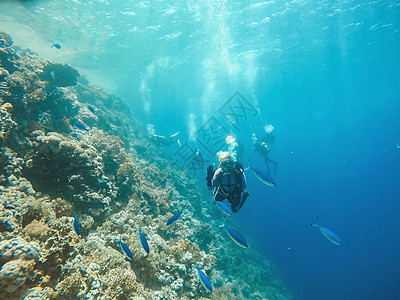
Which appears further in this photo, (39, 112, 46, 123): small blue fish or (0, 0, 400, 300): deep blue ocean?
(0, 0, 400, 300): deep blue ocean

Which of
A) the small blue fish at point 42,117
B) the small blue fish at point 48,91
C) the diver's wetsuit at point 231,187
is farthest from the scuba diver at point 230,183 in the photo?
the small blue fish at point 48,91

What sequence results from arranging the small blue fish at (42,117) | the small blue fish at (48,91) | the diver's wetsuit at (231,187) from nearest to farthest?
the diver's wetsuit at (231,187), the small blue fish at (42,117), the small blue fish at (48,91)

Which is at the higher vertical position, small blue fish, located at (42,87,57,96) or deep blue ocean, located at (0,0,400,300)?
deep blue ocean, located at (0,0,400,300)

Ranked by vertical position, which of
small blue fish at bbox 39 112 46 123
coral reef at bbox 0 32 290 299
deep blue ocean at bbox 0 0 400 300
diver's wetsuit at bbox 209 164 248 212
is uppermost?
deep blue ocean at bbox 0 0 400 300

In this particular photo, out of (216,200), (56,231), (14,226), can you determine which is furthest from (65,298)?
(216,200)

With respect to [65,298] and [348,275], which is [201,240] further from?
[348,275]

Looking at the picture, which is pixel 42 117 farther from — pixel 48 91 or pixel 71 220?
pixel 71 220

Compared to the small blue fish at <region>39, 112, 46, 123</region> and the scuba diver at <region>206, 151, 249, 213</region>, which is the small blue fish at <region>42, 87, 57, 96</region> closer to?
the small blue fish at <region>39, 112, 46, 123</region>

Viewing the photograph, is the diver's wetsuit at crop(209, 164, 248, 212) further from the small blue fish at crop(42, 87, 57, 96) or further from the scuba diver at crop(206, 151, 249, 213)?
the small blue fish at crop(42, 87, 57, 96)

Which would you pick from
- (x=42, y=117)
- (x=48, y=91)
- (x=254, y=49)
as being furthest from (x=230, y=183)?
(x=254, y=49)

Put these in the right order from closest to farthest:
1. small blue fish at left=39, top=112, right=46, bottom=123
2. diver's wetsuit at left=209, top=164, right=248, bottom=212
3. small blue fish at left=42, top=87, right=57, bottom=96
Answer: diver's wetsuit at left=209, top=164, right=248, bottom=212 < small blue fish at left=39, top=112, right=46, bottom=123 < small blue fish at left=42, top=87, right=57, bottom=96

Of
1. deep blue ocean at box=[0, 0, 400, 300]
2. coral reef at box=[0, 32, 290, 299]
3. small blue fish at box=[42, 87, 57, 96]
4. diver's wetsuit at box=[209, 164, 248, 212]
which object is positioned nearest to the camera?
coral reef at box=[0, 32, 290, 299]

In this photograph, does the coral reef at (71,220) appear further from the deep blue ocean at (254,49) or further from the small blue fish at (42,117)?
the deep blue ocean at (254,49)

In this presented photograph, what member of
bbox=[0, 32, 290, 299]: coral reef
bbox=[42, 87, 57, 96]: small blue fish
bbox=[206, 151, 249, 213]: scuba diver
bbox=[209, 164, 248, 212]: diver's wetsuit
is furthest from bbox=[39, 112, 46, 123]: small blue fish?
bbox=[209, 164, 248, 212]: diver's wetsuit
